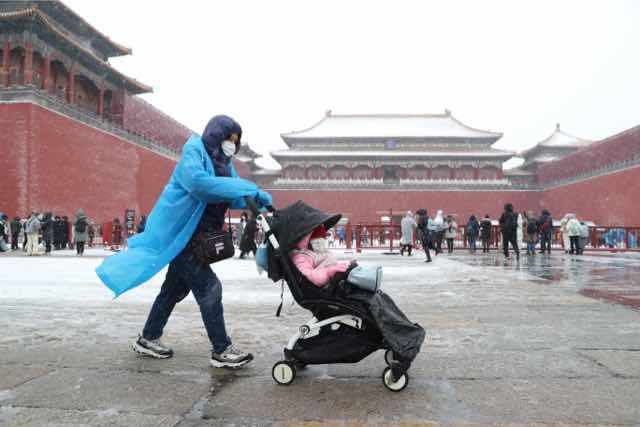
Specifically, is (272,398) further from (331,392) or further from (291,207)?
(291,207)

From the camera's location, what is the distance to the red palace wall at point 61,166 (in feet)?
50.5

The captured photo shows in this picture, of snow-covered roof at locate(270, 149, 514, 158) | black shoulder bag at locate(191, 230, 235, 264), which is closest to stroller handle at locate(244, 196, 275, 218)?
black shoulder bag at locate(191, 230, 235, 264)

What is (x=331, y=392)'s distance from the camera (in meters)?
2.12

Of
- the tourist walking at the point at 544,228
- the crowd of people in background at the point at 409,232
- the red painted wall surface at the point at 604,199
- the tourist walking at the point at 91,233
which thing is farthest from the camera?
the red painted wall surface at the point at 604,199

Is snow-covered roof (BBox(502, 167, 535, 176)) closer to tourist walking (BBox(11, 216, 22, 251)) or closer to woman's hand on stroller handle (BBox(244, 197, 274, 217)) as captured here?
tourist walking (BBox(11, 216, 22, 251))

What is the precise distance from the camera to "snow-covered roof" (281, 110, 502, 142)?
34.1 meters

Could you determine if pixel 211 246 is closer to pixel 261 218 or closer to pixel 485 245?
pixel 261 218

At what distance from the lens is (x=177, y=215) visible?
2.55 metres

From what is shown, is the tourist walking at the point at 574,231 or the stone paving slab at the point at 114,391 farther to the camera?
the tourist walking at the point at 574,231

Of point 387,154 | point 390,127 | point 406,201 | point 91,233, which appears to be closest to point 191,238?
point 91,233

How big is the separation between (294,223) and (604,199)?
27.0 metres

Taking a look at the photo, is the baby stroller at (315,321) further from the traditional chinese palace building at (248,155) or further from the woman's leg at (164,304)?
the traditional chinese palace building at (248,155)

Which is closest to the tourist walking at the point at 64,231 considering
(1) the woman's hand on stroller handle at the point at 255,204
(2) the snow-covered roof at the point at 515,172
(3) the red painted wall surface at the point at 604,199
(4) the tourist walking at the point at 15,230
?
(4) the tourist walking at the point at 15,230

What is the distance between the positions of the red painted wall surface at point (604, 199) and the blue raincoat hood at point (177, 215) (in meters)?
24.3
